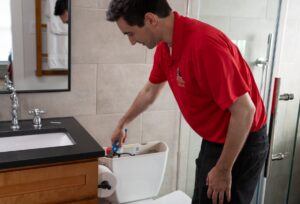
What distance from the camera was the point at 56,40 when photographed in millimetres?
1648

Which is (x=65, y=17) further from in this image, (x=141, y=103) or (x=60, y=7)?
(x=141, y=103)

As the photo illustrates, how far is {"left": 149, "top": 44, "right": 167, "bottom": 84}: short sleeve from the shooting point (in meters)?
1.47

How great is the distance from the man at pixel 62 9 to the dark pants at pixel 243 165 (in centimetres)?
90

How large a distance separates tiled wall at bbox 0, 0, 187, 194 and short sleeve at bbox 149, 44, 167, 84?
12.5 inches

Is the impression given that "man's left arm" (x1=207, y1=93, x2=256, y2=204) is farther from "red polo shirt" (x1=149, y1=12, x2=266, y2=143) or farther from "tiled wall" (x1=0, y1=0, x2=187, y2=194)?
"tiled wall" (x1=0, y1=0, x2=187, y2=194)

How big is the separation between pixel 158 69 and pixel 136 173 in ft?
1.89

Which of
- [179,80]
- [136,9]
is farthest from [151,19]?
[179,80]

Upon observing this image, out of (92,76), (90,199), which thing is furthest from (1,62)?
(90,199)

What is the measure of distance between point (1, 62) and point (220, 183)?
1.12m

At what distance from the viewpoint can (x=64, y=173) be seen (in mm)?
1275

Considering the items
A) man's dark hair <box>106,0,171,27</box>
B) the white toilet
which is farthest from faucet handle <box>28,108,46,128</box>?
man's dark hair <box>106,0,171,27</box>

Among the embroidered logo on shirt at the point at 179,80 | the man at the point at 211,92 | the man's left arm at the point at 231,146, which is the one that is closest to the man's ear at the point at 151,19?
the man at the point at 211,92

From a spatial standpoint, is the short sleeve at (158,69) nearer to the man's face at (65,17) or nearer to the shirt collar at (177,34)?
the shirt collar at (177,34)

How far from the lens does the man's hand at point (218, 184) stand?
117 centimetres
